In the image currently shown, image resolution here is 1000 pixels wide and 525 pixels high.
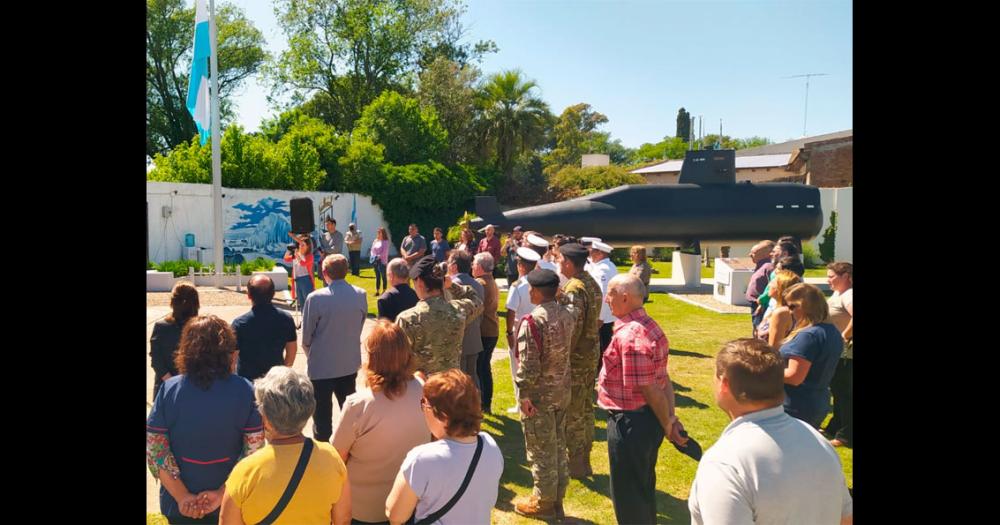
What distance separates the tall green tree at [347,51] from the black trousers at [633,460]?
3687 cm

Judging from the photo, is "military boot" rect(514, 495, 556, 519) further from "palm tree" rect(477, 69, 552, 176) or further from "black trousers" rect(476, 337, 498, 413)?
"palm tree" rect(477, 69, 552, 176)

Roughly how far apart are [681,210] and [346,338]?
12.8 metres

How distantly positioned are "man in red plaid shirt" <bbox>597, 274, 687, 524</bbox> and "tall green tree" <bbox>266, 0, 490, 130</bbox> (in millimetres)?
36619

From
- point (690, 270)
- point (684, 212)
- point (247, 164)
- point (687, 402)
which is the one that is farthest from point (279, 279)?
point (687, 402)

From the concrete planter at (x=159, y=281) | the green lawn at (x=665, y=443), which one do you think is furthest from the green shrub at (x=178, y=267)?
the green lawn at (x=665, y=443)

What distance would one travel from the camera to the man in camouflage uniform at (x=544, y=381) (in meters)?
4.44

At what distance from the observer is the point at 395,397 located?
10.5 ft

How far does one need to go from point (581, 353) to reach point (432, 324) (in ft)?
4.19

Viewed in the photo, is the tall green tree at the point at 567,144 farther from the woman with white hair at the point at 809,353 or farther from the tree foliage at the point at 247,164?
the woman with white hair at the point at 809,353

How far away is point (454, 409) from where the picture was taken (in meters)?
2.69

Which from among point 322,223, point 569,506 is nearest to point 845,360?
point 569,506

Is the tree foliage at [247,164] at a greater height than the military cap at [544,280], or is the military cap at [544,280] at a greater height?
the tree foliage at [247,164]

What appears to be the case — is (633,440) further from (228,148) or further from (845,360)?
(228,148)

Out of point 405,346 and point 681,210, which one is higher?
point 681,210
